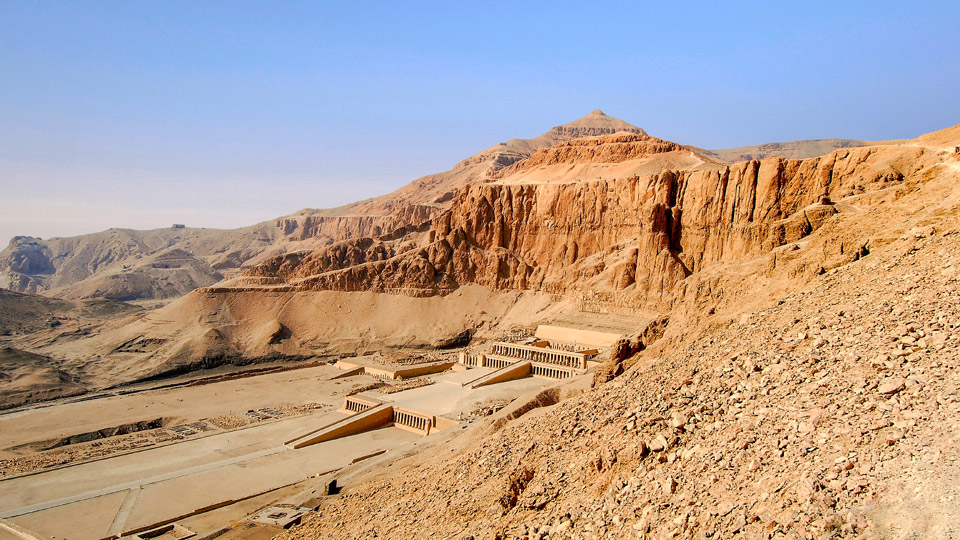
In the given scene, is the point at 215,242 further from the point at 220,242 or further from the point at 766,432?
the point at 766,432

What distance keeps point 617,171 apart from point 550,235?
16025 millimetres

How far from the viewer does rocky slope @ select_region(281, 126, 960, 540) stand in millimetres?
8523

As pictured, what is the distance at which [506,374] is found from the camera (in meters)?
43.6

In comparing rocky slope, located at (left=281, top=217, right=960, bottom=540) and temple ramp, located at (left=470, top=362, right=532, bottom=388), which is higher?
rocky slope, located at (left=281, top=217, right=960, bottom=540)

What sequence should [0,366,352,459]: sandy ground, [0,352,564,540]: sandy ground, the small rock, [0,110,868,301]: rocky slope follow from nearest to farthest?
the small rock
[0,352,564,540]: sandy ground
[0,366,352,459]: sandy ground
[0,110,868,301]: rocky slope

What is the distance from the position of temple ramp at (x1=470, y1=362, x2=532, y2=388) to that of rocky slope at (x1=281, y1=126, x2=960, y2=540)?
2079 centimetres

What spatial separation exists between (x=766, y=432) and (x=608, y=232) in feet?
186

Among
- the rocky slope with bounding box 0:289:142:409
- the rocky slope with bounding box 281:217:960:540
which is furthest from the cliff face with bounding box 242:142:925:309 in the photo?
the rocky slope with bounding box 0:289:142:409

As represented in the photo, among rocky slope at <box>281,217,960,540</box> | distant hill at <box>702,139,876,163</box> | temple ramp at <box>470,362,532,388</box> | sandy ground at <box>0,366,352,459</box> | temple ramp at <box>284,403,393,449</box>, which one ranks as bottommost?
sandy ground at <box>0,366,352,459</box>

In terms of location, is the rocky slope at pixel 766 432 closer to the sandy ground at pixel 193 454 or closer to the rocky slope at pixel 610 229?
the sandy ground at pixel 193 454

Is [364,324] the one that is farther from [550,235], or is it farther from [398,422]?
[398,422]

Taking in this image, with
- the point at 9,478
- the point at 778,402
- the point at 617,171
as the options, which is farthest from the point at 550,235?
the point at 778,402

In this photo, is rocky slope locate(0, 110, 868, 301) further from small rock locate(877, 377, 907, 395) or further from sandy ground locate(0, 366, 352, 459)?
small rock locate(877, 377, 907, 395)

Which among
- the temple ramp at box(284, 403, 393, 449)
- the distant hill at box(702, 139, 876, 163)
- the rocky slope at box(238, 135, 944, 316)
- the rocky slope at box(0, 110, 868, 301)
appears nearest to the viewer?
the temple ramp at box(284, 403, 393, 449)
